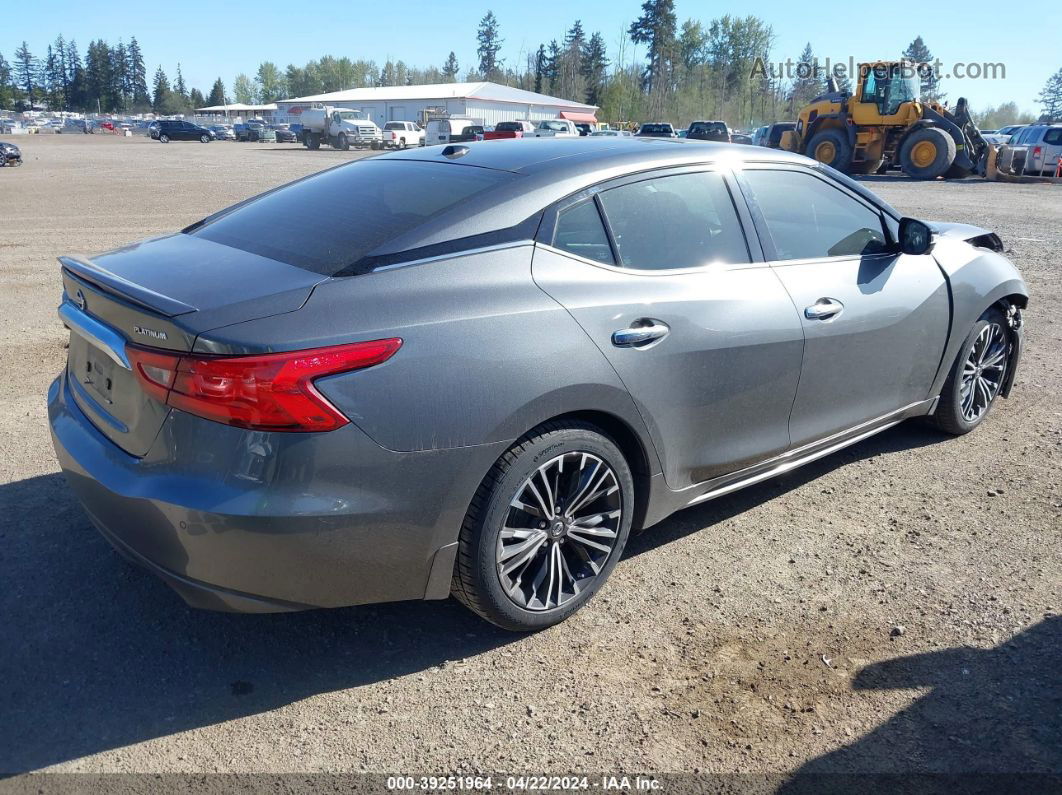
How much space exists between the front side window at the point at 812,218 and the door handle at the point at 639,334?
0.93 m

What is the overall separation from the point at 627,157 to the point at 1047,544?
8.32ft

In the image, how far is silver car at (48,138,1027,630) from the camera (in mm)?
2527

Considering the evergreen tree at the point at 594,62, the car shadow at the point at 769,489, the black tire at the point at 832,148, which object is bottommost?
the car shadow at the point at 769,489

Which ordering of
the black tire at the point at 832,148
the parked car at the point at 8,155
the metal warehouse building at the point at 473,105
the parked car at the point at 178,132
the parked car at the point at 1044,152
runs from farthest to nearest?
the metal warehouse building at the point at 473,105 < the parked car at the point at 178,132 < the parked car at the point at 1044,152 < the parked car at the point at 8,155 < the black tire at the point at 832,148

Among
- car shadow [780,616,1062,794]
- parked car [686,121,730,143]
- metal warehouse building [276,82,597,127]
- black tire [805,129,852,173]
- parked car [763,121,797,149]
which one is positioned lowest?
car shadow [780,616,1062,794]

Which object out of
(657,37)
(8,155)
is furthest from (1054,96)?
(8,155)

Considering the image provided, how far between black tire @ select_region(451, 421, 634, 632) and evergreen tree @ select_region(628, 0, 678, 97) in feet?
356

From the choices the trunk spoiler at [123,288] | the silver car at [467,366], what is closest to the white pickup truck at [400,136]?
the silver car at [467,366]

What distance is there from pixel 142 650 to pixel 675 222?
256cm

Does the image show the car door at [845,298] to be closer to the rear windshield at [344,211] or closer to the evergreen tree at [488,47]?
the rear windshield at [344,211]

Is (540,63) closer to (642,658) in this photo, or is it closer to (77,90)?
(77,90)

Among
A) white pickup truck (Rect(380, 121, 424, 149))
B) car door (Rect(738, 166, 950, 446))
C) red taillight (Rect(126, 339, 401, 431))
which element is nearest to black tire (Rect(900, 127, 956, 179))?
car door (Rect(738, 166, 950, 446))

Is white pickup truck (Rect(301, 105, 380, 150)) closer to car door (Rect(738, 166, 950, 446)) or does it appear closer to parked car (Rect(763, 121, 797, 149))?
parked car (Rect(763, 121, 797, 149))

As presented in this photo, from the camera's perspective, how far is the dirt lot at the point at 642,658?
2611 mm
